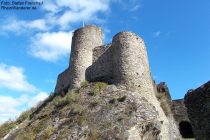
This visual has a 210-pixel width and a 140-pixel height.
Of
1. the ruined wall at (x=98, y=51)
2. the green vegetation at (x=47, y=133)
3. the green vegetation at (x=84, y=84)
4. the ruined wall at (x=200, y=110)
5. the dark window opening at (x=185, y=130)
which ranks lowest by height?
the ruined wall at (x=200, y=110)

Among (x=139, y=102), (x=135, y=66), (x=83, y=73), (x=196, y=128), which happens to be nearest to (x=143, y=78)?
(x=135, y=66)

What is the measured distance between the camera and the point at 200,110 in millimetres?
8102

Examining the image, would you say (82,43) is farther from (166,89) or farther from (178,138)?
(178,138)

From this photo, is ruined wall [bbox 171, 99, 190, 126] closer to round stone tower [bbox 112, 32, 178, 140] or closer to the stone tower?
round stone tower [bbox 112, 32, 178, 140]

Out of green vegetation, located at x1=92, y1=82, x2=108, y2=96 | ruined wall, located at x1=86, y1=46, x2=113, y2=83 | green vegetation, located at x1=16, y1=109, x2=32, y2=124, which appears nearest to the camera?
green vegetation, located at x1=92, y1=82, x2=108, y2=96

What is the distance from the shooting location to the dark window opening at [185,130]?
83.8 ft

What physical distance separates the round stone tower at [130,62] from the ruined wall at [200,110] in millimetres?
11053

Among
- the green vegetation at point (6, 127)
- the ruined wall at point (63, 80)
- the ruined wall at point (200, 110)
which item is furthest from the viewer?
→ the ruined wall at point (63, 80)

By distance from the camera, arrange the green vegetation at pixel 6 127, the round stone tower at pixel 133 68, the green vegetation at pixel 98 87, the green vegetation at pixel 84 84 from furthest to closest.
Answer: the green vegetation at pixel 84 84
the green vegetation at pixel 6 127
the green vegetation at pixel 98 87
the round stone tower at pixel 133 68

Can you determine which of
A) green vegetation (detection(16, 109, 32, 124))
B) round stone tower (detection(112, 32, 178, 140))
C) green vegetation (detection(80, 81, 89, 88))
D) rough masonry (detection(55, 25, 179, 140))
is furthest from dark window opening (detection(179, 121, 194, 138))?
green vegetation (detection(16, 109, 32, 124))

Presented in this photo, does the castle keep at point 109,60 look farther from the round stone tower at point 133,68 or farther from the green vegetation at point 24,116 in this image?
the green vegetation at point 24,116

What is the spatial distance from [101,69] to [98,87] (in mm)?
2471

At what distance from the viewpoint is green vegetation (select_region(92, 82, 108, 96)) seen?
1994 centimetres

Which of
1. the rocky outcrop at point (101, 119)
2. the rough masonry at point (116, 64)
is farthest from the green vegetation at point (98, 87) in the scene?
the rough masonry at point (116, 64)
